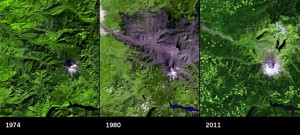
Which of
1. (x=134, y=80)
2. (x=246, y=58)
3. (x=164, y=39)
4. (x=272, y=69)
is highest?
(x=164, y=39)

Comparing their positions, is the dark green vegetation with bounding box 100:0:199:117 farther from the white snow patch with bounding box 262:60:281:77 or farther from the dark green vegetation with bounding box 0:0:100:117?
the white snow patch with bounding box 262:60:281:77

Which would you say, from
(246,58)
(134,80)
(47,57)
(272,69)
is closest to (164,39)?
(134,80)

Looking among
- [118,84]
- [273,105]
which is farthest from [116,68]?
[273,105]

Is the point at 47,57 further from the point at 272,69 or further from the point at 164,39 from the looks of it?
the point at 272,69

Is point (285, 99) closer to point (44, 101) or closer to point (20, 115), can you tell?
point (44, 101)

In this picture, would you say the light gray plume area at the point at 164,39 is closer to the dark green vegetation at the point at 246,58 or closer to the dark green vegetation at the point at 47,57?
the dark green vegetation at the point at 246,58
